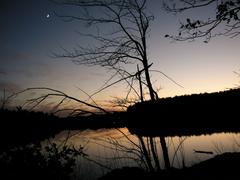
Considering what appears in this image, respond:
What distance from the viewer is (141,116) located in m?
61.9

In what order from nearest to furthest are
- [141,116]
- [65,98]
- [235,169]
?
[65,98] → [235,169] → [141,116]

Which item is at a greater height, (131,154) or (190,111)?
(190,111)

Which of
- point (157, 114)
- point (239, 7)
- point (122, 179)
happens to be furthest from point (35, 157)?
point (157, 114)

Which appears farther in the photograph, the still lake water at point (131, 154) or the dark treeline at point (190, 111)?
the dark treeline at point (190, 111)

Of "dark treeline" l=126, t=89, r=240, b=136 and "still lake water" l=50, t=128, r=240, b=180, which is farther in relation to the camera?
"dark treeline" l=126, t=89, r=240, b=136

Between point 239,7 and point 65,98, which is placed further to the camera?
point 239,7

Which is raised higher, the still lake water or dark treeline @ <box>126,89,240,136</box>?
dark treeline @ <box>126,89,240,136</box>

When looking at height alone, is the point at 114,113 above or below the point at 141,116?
below

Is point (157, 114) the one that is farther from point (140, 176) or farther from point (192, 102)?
point (140, 176)

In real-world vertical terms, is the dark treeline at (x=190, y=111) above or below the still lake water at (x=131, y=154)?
above

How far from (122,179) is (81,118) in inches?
99.7

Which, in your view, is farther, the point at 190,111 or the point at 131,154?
the point at 190,111

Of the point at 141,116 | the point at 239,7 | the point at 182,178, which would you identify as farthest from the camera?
the point at 141,116

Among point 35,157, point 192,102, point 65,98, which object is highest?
point 192,102
